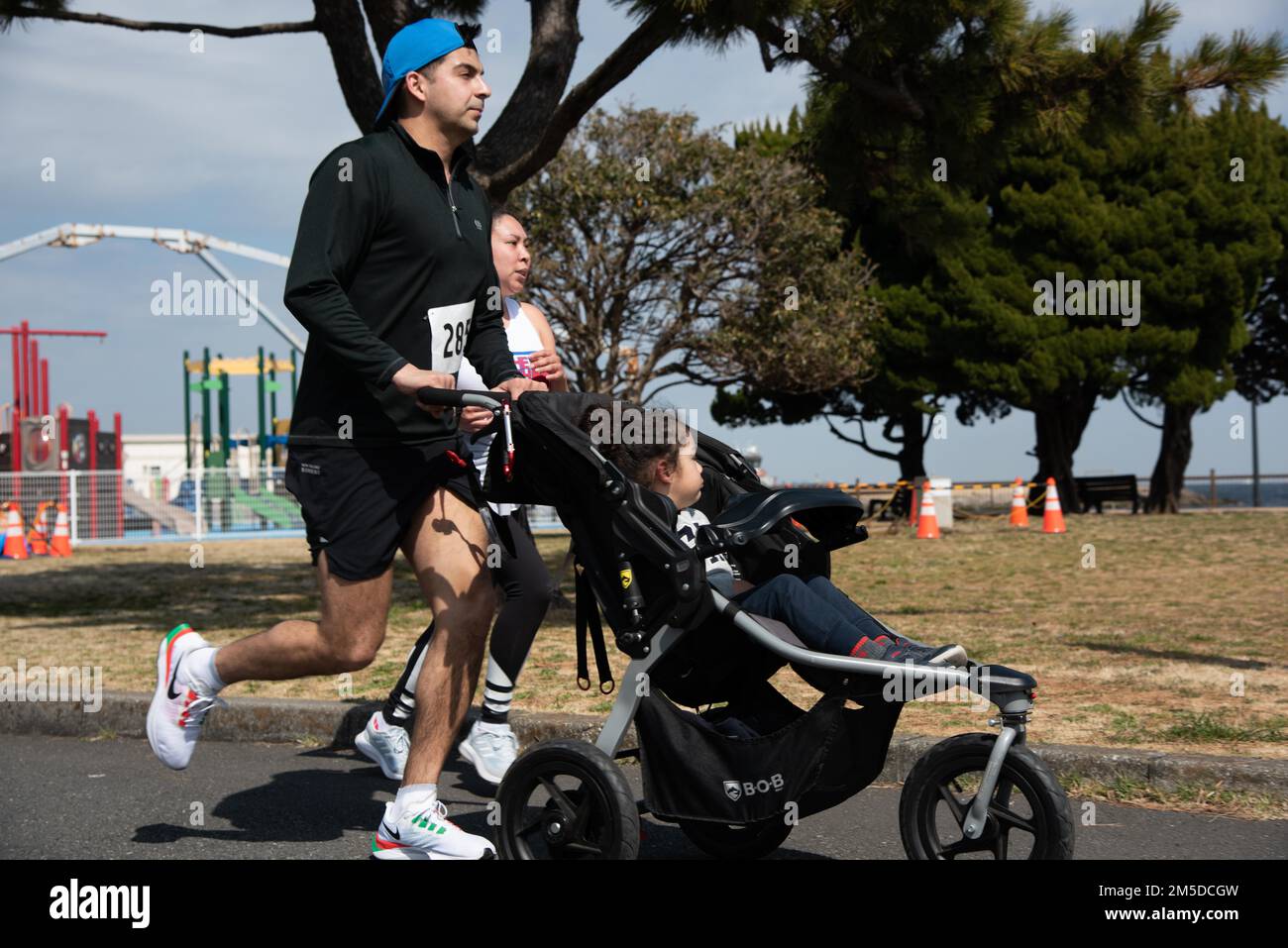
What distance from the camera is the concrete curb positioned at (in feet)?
13.1

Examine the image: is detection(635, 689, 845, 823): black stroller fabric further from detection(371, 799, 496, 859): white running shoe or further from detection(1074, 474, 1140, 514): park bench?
detection(1074, 474, 1140, 514): park bench

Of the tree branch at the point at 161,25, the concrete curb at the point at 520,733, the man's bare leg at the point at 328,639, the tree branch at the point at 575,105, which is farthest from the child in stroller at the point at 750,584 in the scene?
the tree branch at the point at 161,25

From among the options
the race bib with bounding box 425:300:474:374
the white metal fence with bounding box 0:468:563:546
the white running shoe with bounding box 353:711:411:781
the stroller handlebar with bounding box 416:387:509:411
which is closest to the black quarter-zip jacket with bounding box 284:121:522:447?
the race bib with bounding box 425:300:474:374

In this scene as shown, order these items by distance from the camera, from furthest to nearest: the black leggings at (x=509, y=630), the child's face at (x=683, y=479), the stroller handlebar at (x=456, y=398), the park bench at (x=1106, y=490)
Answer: the park bench at (x=1106, y=490) < the black leggings at (x=509, y=630) < the child's face at (x=683, y=479) < the stroller handlebar at (x=456, y=398)

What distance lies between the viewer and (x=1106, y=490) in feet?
102

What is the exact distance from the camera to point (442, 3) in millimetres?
12383

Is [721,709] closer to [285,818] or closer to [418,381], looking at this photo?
[418,381]

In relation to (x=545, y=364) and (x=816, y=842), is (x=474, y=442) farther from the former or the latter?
(x=816, y=842)

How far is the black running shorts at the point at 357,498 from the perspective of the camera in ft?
11.1

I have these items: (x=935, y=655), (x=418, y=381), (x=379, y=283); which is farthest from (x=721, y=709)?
(x=379, y=283)

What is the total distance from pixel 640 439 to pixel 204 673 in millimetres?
1408

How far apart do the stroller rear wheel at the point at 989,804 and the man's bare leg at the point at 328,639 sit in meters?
1.39

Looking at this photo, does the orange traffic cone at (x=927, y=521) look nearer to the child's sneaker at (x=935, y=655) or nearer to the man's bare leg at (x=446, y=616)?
the man's bare leg at (x=446, y=616)

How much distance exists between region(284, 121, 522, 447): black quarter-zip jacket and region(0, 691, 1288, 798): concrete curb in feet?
4.98
